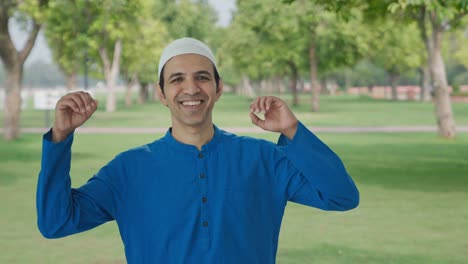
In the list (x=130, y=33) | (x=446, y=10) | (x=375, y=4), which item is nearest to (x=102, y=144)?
(x=375, y=4)

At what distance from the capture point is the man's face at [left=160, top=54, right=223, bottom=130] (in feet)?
10.7

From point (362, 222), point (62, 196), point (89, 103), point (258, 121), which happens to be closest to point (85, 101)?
point (89, 103)

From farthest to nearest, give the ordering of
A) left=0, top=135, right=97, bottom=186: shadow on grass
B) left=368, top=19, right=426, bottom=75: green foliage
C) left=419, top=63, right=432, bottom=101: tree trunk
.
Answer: left=419, top=63, right=432, bottom=101: tree trunk < left=368, top=19, right=426, bottom=75: green foliage < left=0, top=135, right=97, bottom=186: shadow on grass

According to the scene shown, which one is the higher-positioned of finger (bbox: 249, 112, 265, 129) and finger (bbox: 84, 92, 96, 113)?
finger (bbox: 84, 92, 96, 113)

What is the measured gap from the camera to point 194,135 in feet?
10.9

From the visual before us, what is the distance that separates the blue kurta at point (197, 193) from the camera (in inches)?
123

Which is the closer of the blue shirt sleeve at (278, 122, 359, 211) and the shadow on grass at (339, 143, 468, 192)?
the blue shirt sleeve at (278, 122, 359, 211)

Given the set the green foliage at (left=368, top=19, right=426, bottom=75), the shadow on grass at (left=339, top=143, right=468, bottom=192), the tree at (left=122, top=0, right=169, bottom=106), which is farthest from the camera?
the green foliage at (left=368, top=19, right=426, bottom=75)

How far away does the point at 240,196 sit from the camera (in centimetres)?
321

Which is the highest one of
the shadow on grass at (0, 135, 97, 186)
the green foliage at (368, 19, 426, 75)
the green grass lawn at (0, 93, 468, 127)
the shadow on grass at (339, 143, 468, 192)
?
the green foliage at (368, 19, 426, 75)

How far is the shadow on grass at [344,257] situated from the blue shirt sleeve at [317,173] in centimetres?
493

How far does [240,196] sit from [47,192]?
76 centimetres

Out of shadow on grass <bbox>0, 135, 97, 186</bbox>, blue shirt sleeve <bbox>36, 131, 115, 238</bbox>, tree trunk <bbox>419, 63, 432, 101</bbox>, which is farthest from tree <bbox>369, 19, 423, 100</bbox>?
blue shirt sleeve <bbox>36, 131, 115, 238</bbox>

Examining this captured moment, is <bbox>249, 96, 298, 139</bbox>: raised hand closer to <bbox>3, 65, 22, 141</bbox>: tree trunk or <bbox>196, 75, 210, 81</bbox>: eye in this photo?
<bbox>196, 75, 210, 81</bbox>: eye
